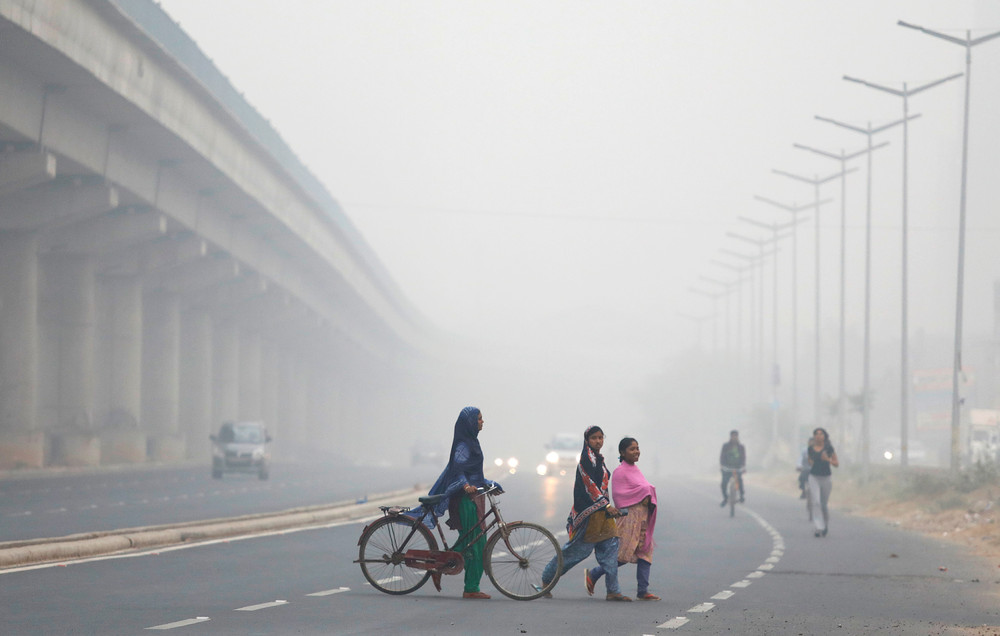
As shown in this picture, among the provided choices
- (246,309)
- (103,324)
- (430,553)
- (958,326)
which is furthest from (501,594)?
(246,309)

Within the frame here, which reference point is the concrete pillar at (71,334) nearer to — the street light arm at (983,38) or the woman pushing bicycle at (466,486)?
the street light arm at (983,38)

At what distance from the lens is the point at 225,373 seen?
82.1 m

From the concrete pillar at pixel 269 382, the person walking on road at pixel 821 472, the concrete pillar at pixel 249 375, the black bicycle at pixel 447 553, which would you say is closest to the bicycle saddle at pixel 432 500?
the black bicycle at pixel 447 553

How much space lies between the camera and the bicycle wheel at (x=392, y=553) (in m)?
14.8

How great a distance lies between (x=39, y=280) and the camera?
5394 cm

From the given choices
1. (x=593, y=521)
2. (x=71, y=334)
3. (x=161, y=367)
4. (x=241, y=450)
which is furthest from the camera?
(x=161, y=367)

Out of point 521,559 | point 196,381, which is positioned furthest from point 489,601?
point 196,381

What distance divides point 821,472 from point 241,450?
28.7 metres

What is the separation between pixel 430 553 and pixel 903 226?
37.2 m

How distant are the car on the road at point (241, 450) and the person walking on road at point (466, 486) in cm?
3788

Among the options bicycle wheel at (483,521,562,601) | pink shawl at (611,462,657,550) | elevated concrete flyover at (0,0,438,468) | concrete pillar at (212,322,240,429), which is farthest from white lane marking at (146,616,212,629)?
concrete pillar at (212,322,240,429)

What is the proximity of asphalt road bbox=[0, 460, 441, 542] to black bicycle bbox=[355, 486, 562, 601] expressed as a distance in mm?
8135

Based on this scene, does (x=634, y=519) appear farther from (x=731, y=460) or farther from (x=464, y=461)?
(x=731, y=460)

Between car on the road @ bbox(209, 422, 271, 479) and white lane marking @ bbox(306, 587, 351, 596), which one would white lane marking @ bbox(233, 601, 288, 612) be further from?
car on the road @ bbox(209, 422, 271, 479)
